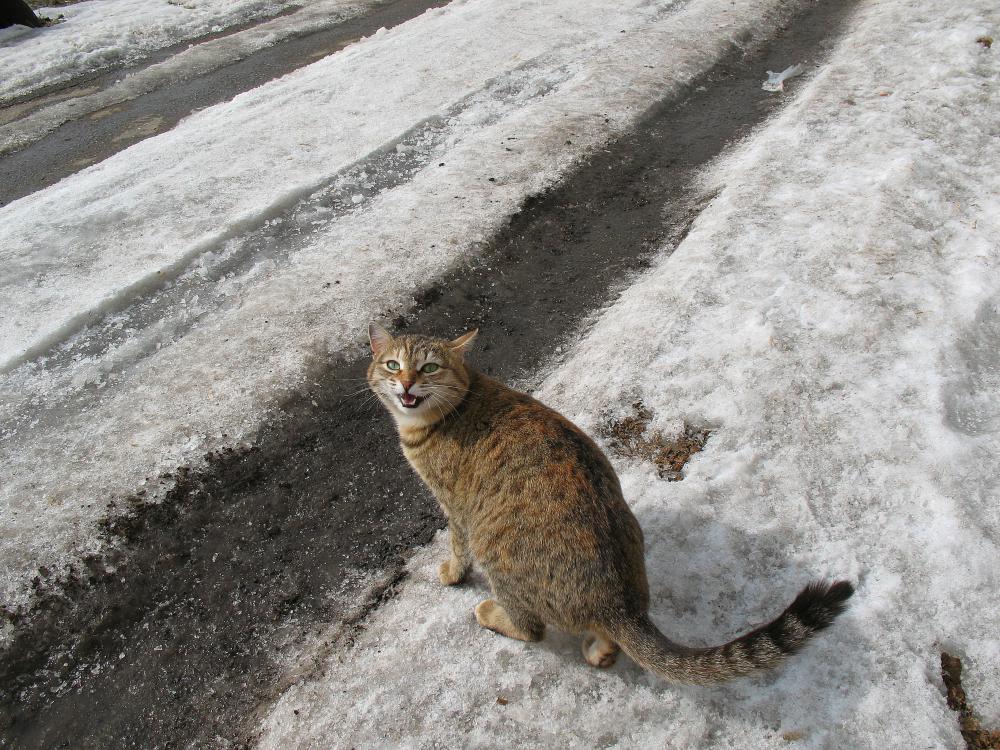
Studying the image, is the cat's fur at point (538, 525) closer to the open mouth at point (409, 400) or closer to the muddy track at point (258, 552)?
the open mouth at point (409, 400)

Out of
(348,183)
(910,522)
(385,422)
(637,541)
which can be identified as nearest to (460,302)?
(385,422)

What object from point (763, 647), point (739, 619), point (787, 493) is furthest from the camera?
point (787, 493)

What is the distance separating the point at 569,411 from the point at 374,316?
2321mm

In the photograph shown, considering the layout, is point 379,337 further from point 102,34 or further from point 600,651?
point 102,34

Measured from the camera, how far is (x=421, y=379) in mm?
4066

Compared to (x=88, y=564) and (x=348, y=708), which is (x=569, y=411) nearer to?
(x=348, y=708)

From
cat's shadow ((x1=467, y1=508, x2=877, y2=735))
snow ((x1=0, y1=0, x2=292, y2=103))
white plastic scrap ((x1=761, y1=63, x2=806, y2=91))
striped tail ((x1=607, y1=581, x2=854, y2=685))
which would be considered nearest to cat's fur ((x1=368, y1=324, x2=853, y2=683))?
striped tail ((x1=607, y1=581, x2=854, y2=685))

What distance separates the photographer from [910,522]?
4.01 m

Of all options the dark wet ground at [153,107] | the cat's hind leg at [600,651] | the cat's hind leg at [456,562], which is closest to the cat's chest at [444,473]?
the cat's hind leg at [456,562]

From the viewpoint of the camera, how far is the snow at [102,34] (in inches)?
537

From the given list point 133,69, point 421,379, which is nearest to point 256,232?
point 421,379

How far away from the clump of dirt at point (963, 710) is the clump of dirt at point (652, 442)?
5.71 ft

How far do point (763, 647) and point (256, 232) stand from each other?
6.95 m

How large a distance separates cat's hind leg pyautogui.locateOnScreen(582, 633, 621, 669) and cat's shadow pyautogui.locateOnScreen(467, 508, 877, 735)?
5 cm
